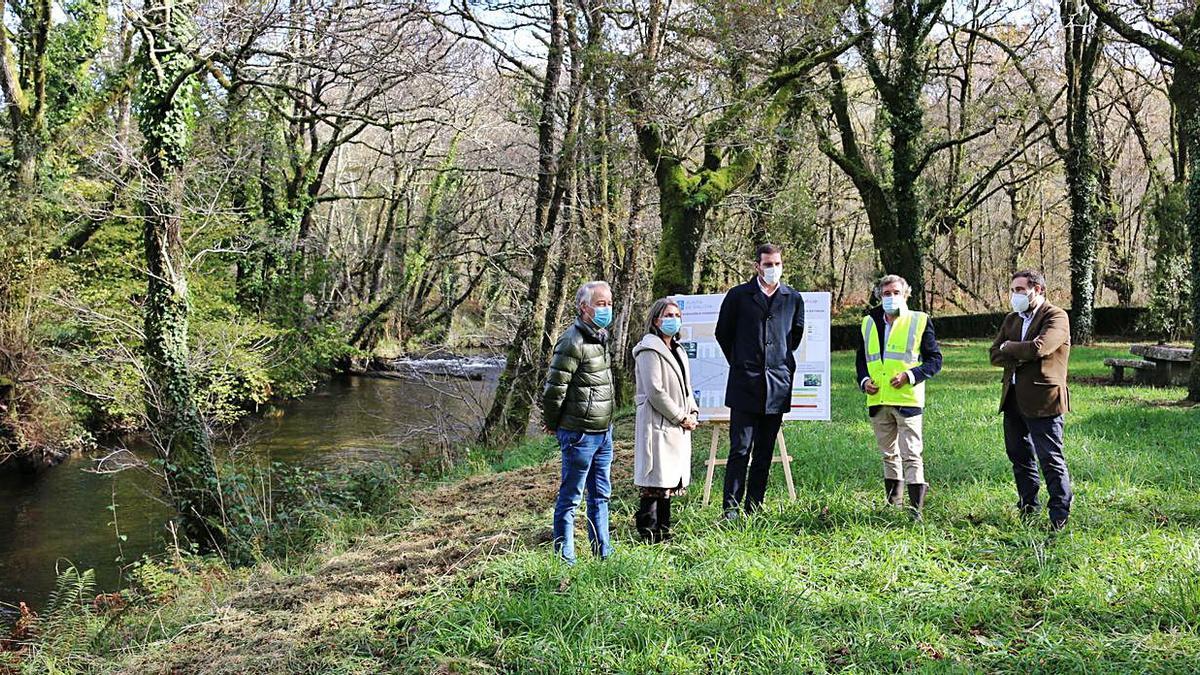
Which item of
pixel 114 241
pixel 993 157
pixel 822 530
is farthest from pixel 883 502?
pixel 993 157

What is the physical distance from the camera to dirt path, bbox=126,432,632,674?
5031mm

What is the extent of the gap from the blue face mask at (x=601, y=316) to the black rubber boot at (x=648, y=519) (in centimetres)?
134

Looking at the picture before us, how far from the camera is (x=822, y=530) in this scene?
607 centimetres

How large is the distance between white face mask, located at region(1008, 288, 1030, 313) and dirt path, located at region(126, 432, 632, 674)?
148 inches

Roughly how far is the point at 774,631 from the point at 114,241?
731 inches

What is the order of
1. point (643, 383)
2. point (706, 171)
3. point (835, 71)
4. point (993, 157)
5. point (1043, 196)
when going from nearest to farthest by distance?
point (643, 383) → point (706, 171) → point (835, 71) → point (993, 157) → point (1043, 196)

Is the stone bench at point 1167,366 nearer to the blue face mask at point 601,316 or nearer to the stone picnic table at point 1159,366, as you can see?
the stone picnic table at point 1159,366

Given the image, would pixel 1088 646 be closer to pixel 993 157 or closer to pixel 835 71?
pixel 835 71

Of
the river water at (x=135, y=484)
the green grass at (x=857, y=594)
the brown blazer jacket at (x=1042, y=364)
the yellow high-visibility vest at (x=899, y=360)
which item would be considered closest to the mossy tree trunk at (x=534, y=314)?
the river water at (x=135, y=484)

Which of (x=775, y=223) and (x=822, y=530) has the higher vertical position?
(x=775, y=223)

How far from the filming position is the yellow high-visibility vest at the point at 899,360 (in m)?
6.38

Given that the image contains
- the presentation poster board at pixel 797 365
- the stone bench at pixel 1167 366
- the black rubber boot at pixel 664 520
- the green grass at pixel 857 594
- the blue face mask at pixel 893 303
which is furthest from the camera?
the stone bench at pixel 1167 366

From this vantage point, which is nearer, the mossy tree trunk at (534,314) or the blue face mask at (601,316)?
the blue face mask at (601,316)

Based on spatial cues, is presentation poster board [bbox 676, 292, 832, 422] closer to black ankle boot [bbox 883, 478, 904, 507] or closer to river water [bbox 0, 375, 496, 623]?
black ankle boot [bbox 883, 478, 904, 507]
